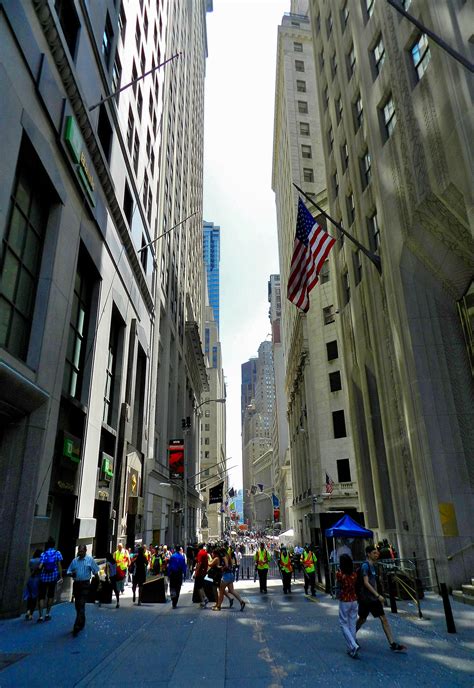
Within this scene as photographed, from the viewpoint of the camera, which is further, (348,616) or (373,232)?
(373,232)

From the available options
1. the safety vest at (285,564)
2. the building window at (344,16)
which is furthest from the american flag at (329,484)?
the building window at (344,16)

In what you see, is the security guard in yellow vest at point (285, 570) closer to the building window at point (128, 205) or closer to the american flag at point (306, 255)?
the american flag at point (306, 255)

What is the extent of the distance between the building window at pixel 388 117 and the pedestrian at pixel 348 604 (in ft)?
63.9

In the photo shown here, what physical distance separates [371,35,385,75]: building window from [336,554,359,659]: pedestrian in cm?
2310

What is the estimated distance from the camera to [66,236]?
1692 cm

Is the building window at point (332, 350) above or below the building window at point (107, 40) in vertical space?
below

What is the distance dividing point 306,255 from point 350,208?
1103cm

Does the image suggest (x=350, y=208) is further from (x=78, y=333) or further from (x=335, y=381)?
(x=335, y=381)

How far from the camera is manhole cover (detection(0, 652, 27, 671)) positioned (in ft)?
24.7

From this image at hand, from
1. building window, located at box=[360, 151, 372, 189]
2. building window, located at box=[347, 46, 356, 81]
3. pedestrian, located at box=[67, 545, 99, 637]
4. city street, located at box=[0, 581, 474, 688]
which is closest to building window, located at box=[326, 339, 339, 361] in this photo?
building window, located at box=[360, 151, 372, 189]

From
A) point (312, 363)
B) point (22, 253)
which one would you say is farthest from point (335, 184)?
point (22, 253)

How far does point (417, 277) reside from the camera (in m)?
19.2

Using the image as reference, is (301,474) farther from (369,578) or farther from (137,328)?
(369,578)

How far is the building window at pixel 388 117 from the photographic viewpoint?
21.1m
